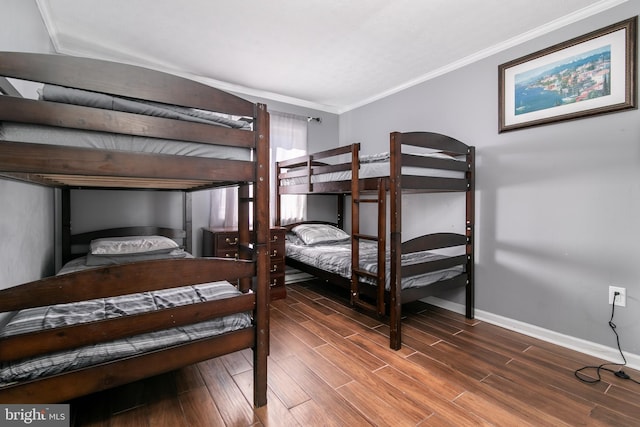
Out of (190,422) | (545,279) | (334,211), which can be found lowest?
(190,422)

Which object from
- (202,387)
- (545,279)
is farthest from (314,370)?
(545,279)

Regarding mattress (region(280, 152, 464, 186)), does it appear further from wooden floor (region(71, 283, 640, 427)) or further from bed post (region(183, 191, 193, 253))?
bed post (region(183, 191, 193, 253))

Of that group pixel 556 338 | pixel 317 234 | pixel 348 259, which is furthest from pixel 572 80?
pixel 317 234

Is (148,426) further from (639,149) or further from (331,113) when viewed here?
(331,113)

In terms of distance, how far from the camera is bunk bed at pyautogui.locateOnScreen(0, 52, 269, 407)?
1.01 meters

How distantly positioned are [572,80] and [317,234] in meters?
2.65

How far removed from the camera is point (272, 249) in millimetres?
3189

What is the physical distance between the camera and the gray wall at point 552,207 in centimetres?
194

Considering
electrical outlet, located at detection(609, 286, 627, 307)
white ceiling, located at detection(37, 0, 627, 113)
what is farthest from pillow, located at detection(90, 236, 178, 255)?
electrical outlet, located at detection(609, 286, 627, 307)

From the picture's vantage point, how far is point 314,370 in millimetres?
1823

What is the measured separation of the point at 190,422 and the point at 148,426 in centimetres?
18

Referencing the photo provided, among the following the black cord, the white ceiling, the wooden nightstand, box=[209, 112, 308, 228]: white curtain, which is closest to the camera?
the black cord

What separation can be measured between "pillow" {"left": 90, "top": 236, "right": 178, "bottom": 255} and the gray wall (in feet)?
8.72

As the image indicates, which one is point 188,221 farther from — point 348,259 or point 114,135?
point 114,135
